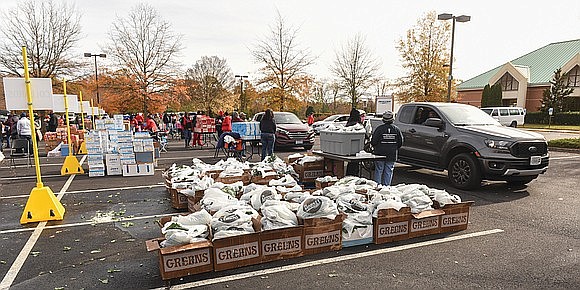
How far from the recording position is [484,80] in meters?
50.2

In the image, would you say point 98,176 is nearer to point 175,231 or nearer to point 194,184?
point 194,184

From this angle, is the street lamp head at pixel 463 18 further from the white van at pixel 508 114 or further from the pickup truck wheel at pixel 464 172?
the white van at pixel 508 114

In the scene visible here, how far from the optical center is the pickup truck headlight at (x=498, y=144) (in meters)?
7.41

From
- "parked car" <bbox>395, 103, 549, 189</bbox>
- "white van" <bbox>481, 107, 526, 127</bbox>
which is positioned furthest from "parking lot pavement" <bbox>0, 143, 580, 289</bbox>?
"white van" <bbox>481, 107, 526, 127</bbox>

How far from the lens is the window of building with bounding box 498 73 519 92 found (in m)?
44.8

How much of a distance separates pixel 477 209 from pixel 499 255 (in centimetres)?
220

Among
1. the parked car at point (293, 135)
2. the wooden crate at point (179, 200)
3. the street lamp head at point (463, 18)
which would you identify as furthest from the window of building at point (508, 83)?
the wooden crate at point (179, 200)

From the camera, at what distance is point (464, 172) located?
7961 millimetres

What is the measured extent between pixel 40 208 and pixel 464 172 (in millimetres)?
8312

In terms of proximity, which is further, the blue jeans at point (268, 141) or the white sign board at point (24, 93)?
the blue jeans at point (268, 141)

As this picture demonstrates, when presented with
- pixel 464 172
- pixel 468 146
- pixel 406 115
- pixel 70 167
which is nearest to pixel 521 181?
pixel 464 172

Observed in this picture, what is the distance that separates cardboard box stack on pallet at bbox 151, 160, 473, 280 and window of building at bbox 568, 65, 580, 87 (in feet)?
155

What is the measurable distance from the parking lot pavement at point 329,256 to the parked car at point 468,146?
2.26 feet

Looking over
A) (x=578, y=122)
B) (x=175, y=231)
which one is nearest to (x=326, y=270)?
(x=175, y=231)
